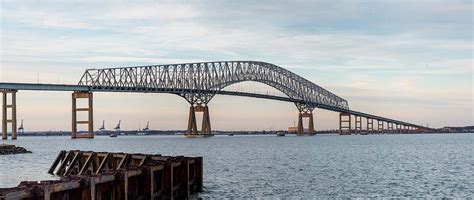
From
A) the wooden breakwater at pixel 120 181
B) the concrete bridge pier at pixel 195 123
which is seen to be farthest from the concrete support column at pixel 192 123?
the wooden breakwater at pixel 120 181

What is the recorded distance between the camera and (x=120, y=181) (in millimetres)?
23328

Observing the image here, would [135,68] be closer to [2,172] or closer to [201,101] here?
[201,101]

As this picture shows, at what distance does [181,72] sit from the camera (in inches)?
7436

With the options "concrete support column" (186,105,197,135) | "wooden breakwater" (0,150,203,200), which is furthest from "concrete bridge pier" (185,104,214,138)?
"wooden breakwater" (0,150,203,200)

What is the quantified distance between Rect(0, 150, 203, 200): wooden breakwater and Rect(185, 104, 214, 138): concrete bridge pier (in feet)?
428

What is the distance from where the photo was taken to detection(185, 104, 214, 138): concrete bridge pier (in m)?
174

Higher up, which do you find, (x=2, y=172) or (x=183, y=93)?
(x=183, y=93)

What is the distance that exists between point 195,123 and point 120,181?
152601 mm

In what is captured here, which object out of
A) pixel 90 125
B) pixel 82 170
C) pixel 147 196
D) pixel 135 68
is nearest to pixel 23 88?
pixel 90 125

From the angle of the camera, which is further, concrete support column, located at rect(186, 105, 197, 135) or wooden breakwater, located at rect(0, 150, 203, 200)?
concrete support column, located at rect(186, 105, 197, 135)

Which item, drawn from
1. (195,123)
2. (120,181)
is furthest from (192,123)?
(120,181)

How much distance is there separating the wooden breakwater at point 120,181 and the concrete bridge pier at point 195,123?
428 feet

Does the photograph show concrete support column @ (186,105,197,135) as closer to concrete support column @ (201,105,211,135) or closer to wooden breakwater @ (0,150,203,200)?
concrete support column @ (201,105,211,135)

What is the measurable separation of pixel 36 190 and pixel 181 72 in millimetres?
171626
